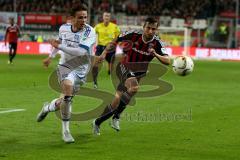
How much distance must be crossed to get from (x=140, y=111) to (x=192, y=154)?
5.07 metres

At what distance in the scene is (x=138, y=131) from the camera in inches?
454

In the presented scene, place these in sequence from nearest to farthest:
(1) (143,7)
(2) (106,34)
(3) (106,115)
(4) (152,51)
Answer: (4) (152,51), (3) (106,115), (2) (106,34), (1) (143,7)

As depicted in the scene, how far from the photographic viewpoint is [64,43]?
34.6ft

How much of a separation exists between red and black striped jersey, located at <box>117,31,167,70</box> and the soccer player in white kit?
1035 mm

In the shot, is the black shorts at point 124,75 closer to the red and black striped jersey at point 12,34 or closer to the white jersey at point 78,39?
the white jersey at point 78,39

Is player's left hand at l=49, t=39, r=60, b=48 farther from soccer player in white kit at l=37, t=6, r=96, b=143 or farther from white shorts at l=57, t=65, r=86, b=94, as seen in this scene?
white shorts at l=57, t=65, r=86, b=94

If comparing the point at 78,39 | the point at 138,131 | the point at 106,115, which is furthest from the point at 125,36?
the point at 138,131

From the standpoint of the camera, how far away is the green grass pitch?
926 cm

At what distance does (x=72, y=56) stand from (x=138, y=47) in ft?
4.62

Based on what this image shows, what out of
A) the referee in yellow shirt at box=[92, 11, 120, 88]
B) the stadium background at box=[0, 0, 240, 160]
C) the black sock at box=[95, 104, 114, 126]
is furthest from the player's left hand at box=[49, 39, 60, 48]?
the referee in yellow shirt at box=[92, 11, 120, 88]

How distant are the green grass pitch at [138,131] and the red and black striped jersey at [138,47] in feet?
4.19

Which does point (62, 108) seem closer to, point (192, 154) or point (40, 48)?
point (192, 154)

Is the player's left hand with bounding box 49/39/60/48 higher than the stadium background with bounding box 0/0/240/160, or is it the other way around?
the player's left hand with bounding box 49/39/60/48

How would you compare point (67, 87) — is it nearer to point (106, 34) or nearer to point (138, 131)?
point (138, 131)
